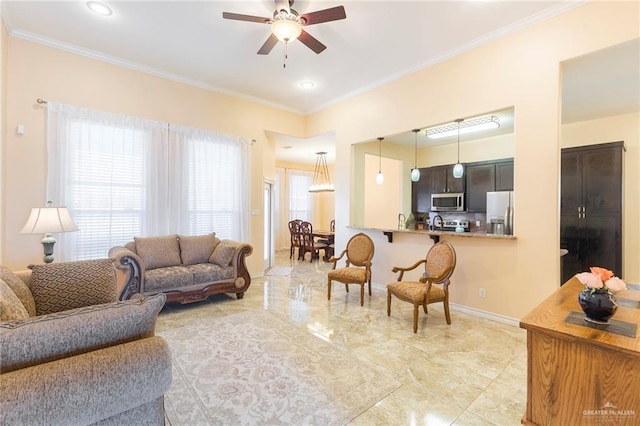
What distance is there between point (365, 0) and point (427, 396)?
11.5ft

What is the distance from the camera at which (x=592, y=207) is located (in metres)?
4.54

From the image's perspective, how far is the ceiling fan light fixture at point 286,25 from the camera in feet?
8.55

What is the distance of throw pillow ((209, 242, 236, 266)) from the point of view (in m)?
4.13

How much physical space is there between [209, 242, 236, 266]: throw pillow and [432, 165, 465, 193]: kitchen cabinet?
4.62 meters

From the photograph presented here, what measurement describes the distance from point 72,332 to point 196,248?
10.3 ft

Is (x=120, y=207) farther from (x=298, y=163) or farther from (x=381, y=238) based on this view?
(x=298, y=163)

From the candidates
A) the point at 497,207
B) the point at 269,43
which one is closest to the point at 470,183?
the point at 497,207

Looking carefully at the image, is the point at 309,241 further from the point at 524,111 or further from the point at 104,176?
the point at 524,111

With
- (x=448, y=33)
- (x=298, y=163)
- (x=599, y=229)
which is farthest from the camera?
(x=298, y=163)

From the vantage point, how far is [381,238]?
475cm

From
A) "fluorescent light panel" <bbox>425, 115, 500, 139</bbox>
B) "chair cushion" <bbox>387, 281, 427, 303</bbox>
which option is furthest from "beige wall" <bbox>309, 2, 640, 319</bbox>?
"chair cushion" <bbox>387, 281, 427, 303</bbox>

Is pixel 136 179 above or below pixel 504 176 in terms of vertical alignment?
below

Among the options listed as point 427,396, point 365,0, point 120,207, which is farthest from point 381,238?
point 120,207

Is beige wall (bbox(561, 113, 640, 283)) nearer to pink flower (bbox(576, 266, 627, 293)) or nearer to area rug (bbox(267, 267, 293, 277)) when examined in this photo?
pink flower (bbox(576, 266, 627, 293))
